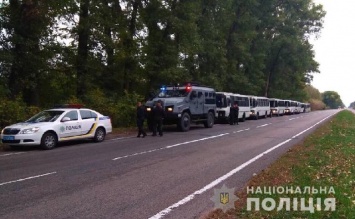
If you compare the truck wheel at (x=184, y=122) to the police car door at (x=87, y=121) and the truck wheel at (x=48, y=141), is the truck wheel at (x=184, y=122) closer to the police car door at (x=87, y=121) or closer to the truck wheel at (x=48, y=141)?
the police car door at (x=87, y=121)

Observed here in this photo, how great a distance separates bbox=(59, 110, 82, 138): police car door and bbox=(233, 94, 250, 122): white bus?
66.0 feet

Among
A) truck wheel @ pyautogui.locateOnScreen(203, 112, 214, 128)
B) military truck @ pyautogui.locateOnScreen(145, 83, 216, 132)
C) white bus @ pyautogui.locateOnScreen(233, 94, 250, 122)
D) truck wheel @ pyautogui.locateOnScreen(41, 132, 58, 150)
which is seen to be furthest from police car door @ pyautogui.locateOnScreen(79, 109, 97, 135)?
white bus @ pyautogui.locateOnScreen(233, 94, 250, 122)

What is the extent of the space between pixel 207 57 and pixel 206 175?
30.1 metres

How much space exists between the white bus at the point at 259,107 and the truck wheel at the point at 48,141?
27.2m

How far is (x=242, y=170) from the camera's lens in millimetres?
9719

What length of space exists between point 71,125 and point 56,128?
0.84 m

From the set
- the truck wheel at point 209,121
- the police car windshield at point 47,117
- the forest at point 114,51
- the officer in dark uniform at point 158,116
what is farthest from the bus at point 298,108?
the police car windshield at point 47,117

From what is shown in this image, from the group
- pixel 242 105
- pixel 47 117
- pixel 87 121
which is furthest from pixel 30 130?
pixel 242 105

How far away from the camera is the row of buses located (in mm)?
30322

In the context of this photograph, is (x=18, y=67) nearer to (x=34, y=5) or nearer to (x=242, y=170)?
(x=34, y=5)

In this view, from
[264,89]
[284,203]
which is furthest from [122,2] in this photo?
[264,89]

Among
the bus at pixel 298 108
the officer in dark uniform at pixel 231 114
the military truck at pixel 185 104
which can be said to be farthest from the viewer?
the bus at pixel 298 108

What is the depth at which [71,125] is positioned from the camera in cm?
1512

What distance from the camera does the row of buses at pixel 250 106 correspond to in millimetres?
30322
